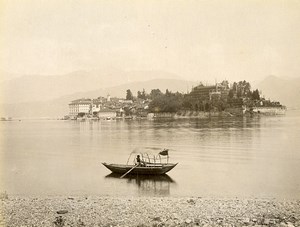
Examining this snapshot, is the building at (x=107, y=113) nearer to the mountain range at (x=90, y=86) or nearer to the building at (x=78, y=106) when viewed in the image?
the building at (x=78, y=106)

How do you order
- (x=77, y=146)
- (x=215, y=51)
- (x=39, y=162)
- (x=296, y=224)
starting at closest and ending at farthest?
1. (x=296, y=224)
2. (x=215, y=51)
3. (x=39, y=162)
4. (x=77, y=146)

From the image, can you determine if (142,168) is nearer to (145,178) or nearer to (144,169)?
(144,169)

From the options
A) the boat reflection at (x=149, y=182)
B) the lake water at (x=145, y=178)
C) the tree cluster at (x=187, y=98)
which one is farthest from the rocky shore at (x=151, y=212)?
the tree cluster at (x=187, y=98)

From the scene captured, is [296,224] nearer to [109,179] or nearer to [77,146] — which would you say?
[109,179]

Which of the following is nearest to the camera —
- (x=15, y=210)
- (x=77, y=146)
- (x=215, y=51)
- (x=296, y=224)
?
(x=296, y=224)

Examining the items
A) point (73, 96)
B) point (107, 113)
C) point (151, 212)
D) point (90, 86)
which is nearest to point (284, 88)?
point (151, 212)

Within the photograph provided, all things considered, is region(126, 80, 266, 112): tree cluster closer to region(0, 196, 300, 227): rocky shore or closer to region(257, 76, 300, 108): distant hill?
region(257, 76, 300, 108): distant hill

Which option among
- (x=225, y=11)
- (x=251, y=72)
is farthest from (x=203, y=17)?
(x=251, y=72)
